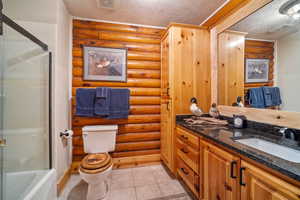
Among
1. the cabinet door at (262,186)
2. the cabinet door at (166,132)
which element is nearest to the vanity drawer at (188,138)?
the cabinet door at (166,132)

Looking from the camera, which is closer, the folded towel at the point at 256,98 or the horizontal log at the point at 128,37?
the folded towel at the point at 256,98

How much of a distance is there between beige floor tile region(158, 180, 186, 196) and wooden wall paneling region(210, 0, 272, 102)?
135 centimetres

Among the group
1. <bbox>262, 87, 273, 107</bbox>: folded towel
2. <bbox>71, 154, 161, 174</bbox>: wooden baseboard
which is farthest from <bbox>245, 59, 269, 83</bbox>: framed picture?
<bbox>71, 154, 161, 174</bbox>: wooden baseboard

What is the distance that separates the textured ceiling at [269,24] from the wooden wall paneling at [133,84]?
1384 mm

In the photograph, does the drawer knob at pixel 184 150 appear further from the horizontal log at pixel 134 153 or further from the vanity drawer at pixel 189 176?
the horizontal log at pixel 134 153

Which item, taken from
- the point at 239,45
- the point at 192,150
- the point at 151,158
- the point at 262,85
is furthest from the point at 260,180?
the point at 151,158

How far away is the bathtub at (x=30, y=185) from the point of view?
118 cm

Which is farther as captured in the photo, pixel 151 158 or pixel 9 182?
pixel 151 158

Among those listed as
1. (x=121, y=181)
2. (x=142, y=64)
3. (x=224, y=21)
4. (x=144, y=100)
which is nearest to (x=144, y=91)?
(x=144, y=100)

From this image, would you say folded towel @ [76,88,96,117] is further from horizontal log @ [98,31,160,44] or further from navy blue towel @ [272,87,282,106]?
navy blue towel @ [272,87,282,106]

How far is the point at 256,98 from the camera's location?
1476 millimetres

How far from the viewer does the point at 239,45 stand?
66.6 inches

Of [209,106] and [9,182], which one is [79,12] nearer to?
[9,182]

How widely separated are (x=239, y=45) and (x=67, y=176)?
3019 mm
